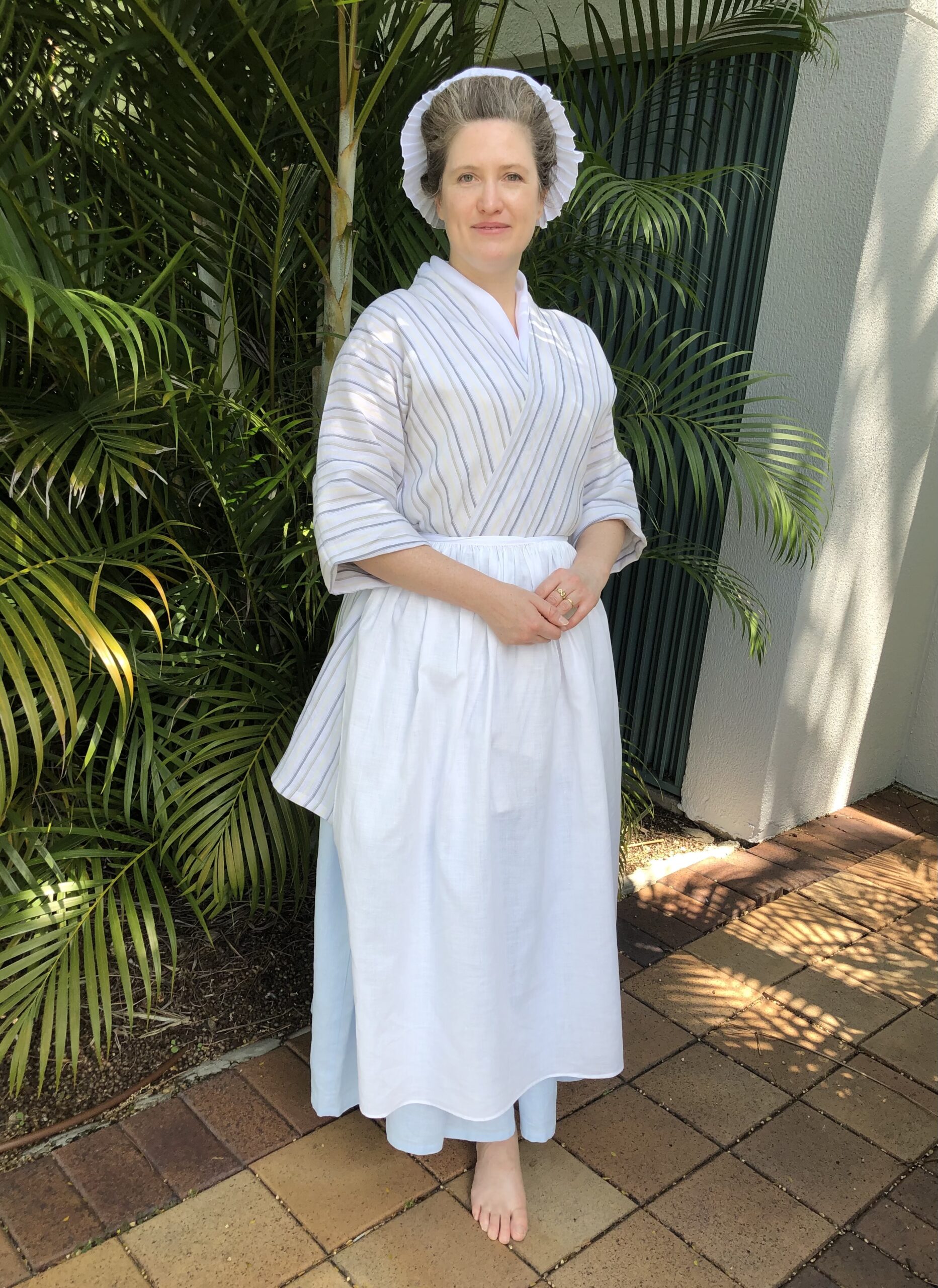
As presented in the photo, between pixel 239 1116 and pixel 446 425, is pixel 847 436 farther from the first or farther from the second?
pixel 239 1116

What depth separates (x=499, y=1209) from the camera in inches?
76.7

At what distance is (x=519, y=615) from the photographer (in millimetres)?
1715

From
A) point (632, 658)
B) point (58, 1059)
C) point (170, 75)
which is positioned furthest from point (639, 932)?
point (170, 75)

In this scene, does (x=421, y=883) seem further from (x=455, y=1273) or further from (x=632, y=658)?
(x=632, y=658)

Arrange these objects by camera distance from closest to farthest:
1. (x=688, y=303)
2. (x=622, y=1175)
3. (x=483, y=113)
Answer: (x=483, y=113) → (x=622, y=1175) → (x=688, y=303)

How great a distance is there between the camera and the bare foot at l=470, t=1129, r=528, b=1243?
193cm

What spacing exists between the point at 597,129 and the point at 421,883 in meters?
1.98

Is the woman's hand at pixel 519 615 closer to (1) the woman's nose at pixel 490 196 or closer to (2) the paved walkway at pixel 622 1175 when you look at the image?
(1) the woman's nose at pixel 490 196

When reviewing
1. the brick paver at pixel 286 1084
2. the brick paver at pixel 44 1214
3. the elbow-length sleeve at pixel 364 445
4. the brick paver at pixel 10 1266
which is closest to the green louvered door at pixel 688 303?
the elbow-length sleeve at pixel 364 445

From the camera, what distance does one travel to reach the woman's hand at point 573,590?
177 centimetres

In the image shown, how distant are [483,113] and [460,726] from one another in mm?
954

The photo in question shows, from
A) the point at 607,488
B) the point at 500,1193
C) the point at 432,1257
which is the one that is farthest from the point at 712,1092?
the point at 607,488

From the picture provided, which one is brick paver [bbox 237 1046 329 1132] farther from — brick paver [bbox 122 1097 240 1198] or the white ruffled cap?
the white ruffled cap

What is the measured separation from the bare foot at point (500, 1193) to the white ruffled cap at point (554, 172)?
5.44 ft
